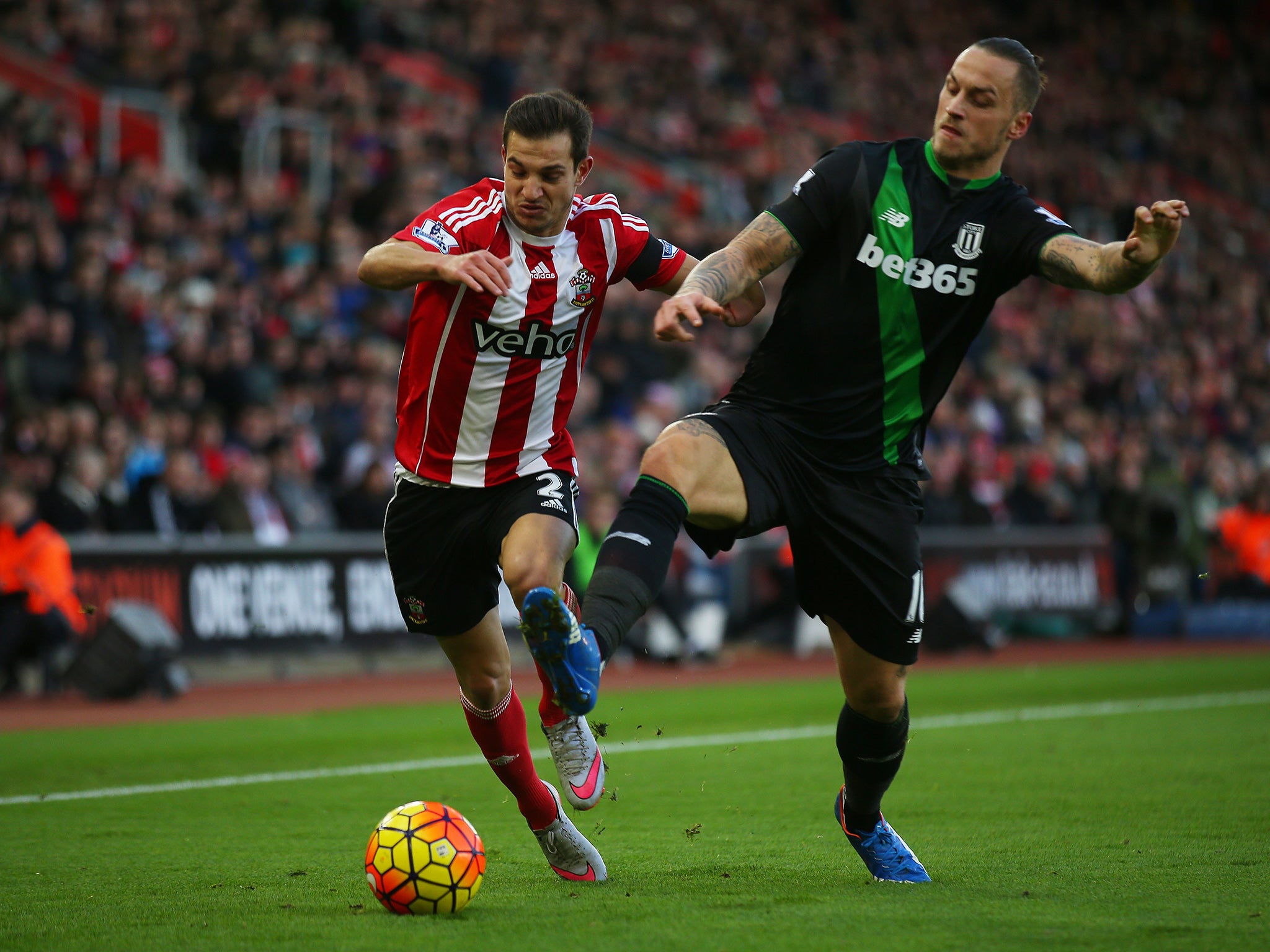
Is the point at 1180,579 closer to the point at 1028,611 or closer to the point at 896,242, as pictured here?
the point at 1028,611

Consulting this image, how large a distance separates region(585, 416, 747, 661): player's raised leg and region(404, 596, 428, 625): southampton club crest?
0.93 m

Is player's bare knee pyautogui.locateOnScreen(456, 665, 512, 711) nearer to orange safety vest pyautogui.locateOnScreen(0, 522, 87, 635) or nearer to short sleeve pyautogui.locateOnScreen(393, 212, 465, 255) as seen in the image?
short sleeve pyautogui.locateOnScreen(393, 212, 465, 255)

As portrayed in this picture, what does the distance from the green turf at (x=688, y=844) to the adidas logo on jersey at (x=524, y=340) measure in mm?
1781

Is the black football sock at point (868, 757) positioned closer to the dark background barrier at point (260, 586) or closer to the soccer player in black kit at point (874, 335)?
the soccer player in black kit at point (874, 335)

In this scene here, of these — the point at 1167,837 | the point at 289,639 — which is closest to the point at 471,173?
the point at 289,639

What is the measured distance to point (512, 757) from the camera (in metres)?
5.38

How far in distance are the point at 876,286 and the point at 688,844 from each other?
2352 millimetres

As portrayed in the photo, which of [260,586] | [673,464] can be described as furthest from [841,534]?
[260,586]

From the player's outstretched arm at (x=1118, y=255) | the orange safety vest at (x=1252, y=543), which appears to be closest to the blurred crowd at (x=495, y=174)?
the orange safety vest at (x=1252, y=543)

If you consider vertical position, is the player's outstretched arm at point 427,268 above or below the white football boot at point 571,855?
above

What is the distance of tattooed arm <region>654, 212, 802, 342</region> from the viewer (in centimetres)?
434

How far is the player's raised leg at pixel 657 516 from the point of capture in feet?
14.3

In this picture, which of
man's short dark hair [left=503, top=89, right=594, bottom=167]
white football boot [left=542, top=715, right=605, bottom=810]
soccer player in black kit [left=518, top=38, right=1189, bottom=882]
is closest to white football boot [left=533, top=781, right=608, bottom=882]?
white football boot [left=542, top=715, right=605, bottom=810]

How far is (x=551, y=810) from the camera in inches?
210
